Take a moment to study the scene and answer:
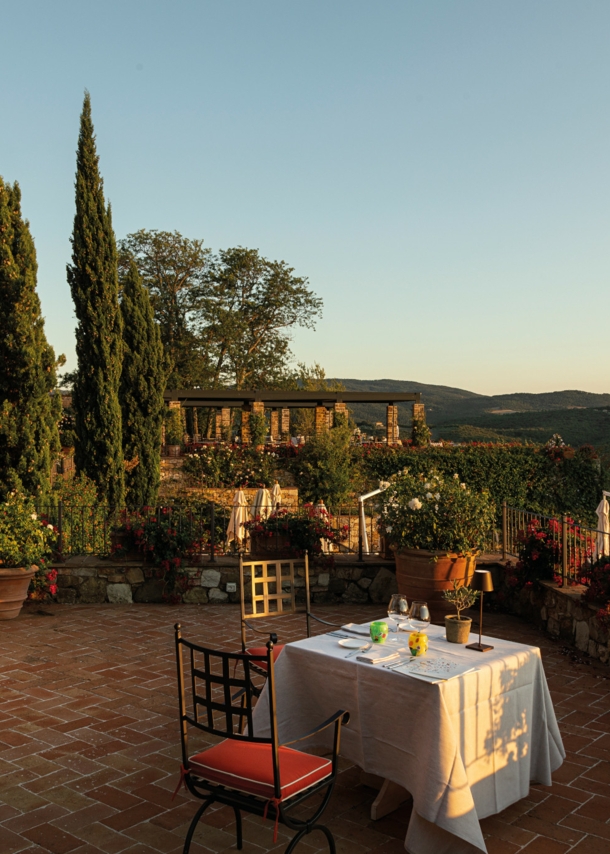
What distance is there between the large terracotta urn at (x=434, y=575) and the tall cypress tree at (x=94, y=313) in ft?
31.6

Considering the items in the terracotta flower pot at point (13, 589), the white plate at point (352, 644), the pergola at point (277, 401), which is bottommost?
the terracotta flower pot at point (13, 589)

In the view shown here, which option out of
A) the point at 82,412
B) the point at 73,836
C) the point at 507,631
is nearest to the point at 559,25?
the point at 507,631

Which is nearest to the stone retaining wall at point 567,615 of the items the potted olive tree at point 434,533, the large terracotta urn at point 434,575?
the potted olive tree at point 434,533

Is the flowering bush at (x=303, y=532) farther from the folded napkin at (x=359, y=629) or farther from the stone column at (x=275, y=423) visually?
the stone column at (x=275, y=423)

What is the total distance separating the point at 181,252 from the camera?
3303 cm

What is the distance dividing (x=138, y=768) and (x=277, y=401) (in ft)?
72.8

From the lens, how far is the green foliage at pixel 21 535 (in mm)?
7641

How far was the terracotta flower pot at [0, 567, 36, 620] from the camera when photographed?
7.52 m

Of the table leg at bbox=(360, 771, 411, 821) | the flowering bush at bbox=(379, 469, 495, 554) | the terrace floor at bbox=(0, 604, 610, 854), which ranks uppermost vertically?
the flowering bush at bbox=(379, 469, 495, 554)

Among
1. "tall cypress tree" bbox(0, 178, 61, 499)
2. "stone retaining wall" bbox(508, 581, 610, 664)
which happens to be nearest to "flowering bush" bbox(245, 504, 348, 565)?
"stone retaining wall" bbox(508, 581, 610, 664)

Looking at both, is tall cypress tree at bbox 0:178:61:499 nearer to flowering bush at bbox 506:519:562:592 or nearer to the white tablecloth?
flowering bush at bbox 506:519:562:592

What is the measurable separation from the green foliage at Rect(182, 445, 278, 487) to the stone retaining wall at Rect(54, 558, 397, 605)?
42.6 feet

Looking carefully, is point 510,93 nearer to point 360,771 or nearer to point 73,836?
point 360,771

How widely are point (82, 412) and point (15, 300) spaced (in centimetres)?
554
